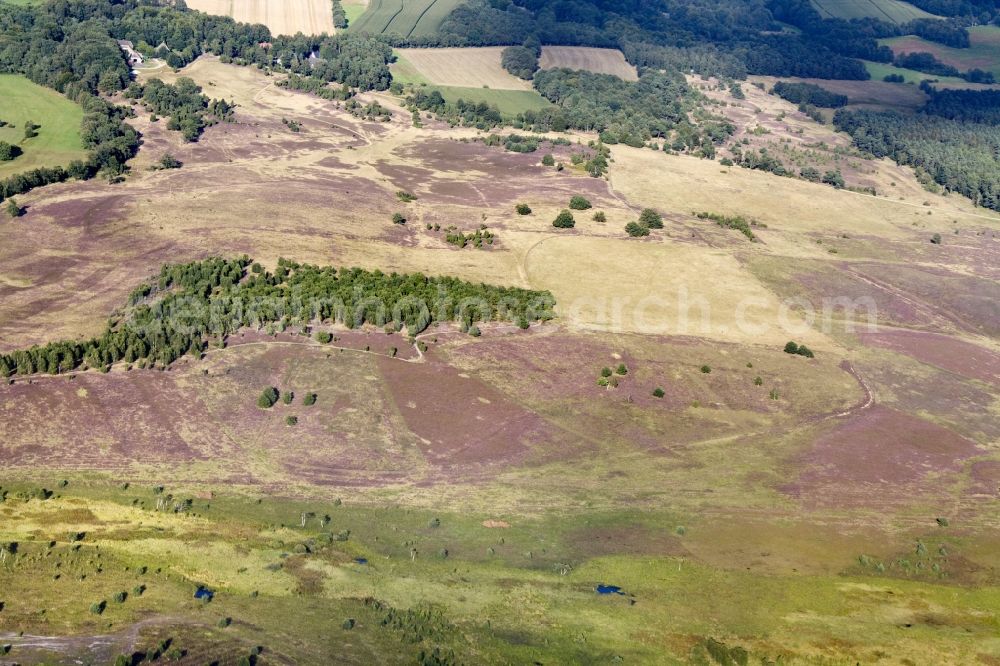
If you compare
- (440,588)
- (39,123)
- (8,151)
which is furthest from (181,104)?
(440,588)

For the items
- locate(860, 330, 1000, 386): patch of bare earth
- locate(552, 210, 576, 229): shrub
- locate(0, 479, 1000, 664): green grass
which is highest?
locate(552, 210, 576, 229): shrub

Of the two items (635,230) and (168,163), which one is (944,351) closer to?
(635,230)

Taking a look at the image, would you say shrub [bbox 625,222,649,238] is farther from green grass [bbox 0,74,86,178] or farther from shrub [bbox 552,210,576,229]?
green grass [bbox 0,74,86,178]

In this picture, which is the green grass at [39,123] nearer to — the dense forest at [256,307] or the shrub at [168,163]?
the shrub at [168,163]

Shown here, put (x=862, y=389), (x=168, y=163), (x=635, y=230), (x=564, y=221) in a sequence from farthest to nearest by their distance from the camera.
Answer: (x=168, y=163)
(x=564, y=221)
(x=635, y=230)
(x=862, y=389)

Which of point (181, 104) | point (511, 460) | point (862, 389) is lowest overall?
point (511, 460)

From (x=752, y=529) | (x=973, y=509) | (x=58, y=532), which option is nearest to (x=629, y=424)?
(x=752, y=529)

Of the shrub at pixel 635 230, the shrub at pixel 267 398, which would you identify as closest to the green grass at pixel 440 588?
the shrub at pixel 267 398

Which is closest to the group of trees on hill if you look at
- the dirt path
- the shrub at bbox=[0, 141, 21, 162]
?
the shrub at bbox=[0, 141, 21, 162]

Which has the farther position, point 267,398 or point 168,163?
point 168,163
